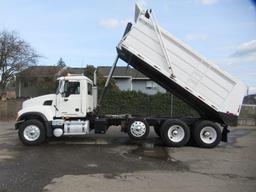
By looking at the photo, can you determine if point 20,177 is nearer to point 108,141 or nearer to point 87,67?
point 108,141

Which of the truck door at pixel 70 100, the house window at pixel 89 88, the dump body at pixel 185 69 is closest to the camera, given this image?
the dump body at pixel 185 69

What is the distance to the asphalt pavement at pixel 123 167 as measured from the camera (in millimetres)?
8445

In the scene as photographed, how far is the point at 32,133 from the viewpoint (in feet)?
48.5

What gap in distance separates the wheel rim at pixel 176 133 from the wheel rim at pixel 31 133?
15.7 feet

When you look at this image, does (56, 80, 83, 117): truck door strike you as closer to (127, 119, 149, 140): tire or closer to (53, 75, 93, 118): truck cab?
(53, 75, 93, 118): truck cab

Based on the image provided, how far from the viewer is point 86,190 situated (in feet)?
26.1

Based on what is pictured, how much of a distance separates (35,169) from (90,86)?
6445 millimetres

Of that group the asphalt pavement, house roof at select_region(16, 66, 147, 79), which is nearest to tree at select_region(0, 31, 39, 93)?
house roof at select_region(16, 66, 147, 79)

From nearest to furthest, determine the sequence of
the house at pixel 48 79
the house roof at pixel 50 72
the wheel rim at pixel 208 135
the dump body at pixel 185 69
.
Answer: the dump body at pixel 185 69 → the wheel rim at pixel 208 135 → the house roof at pixel 50 72 → the house at pixel 48 79

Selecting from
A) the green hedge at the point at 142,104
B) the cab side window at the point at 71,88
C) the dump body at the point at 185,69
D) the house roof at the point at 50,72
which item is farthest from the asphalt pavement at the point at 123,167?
the house roof at the point at 50,72

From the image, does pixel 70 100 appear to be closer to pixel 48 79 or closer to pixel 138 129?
pixel 138 129

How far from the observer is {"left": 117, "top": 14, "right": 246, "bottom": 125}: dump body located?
14508 mm

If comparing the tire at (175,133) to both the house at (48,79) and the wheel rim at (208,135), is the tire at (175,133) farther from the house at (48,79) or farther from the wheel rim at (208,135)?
the house at (48,79)

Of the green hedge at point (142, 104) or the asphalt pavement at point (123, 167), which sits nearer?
the asphalt pavement at point (123, 167)
